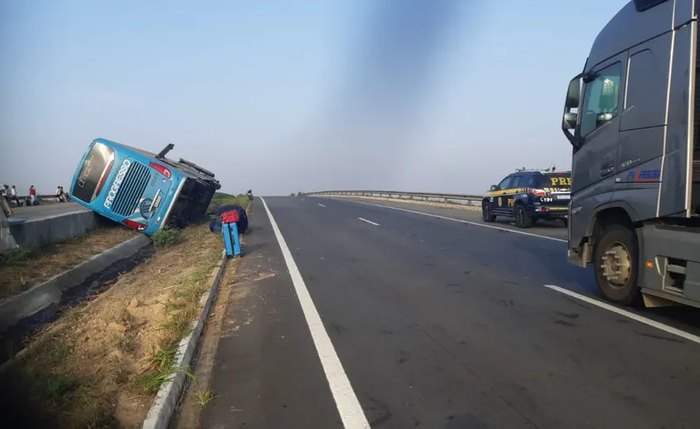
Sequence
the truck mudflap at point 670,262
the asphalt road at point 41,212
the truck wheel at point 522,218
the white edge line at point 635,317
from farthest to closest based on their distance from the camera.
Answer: the truck wheel at point 522,218 < the asphalt road at point 41,212 < the white edge line at point 635,317 < the truck mudflap at point 670,262

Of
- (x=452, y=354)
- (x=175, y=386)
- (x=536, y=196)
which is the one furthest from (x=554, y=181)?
(x=175, y=386)

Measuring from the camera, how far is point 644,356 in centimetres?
522

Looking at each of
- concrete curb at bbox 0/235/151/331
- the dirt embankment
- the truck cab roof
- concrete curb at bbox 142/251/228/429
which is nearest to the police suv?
the truck cab roof

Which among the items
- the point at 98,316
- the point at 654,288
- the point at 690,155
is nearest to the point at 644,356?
the point at 654,288

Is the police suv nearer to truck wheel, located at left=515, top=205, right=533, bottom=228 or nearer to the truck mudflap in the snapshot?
truck wheel, located at left=515, top=205, right=533, bottom=228

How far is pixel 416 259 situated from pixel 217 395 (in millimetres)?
7444

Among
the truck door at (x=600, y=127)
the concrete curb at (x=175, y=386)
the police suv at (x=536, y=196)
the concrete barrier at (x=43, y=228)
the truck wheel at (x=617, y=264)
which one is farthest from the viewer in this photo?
the police suv at (x=536, y=196)

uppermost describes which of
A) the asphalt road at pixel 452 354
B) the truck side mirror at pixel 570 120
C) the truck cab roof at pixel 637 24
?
the truck cab roof at pixel 637 24

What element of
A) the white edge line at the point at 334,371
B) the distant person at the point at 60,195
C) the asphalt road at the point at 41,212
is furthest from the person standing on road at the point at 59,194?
the white edge line at the point at 334,371

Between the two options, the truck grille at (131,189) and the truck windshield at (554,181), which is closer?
the truck grille at (131,189)

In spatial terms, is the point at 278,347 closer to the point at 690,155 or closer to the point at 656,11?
the point at 690,155

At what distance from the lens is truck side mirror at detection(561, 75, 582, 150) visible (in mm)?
7722

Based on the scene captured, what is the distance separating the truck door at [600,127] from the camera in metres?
6.89

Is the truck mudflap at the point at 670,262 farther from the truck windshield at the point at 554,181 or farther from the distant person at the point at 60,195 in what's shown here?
the distant person at the point at 60,195
